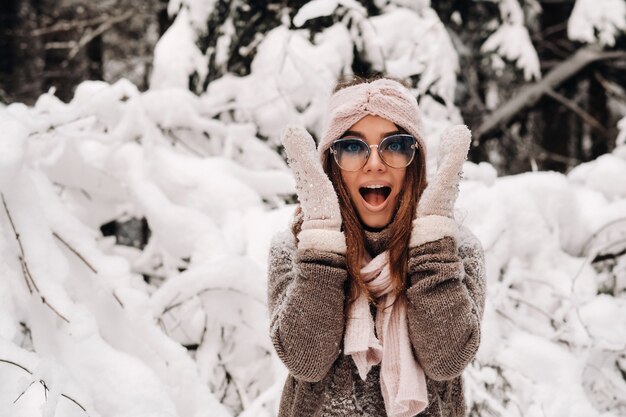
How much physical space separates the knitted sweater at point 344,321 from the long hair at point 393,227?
26 millimetres

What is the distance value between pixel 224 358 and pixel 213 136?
154cm

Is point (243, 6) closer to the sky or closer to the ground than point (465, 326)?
closer to the ground

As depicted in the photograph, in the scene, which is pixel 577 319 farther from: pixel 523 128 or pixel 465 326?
pixel 523 128

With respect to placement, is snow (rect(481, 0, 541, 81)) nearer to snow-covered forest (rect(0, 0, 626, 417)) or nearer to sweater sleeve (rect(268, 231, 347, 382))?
snow-covered forest (rect(0, 0, 626, 417))

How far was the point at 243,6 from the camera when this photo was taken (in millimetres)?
4219

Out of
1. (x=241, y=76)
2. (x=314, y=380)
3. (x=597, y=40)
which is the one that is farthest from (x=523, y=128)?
(x=314, y=380)

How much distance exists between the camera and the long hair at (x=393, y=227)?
1550 mm

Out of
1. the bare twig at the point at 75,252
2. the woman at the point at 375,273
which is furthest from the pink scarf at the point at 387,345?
the bare twig at the point at 75,252

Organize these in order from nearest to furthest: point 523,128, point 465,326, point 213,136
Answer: point 465,326 < point 213,136 < point 523,128

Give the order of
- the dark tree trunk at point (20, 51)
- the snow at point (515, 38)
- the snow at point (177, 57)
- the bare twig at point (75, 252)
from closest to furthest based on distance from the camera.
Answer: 1. the bare twig at point (75, 252)
2. the snow at point (177, 57)
3. the snow at point (515, 38)
4. the dark tree trunk at point (20, 51)

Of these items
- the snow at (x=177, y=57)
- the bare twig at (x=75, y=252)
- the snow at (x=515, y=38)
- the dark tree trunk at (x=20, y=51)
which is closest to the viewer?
the bare twig at (x=75, y=252)

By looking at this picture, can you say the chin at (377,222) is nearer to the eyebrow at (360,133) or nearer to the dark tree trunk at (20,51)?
the eyebrow at (360,133)

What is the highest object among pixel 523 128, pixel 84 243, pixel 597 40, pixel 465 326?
pixel 465 326

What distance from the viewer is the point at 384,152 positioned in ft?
5.24
